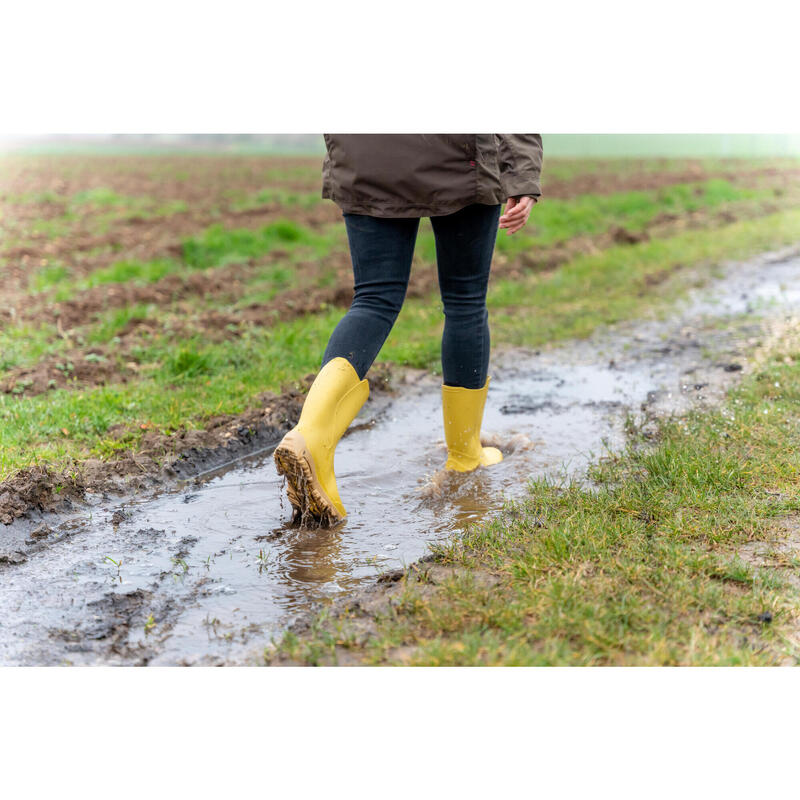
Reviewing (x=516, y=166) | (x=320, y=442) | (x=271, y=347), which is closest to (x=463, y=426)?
(x=320, y=442)

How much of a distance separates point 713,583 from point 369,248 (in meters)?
1.56

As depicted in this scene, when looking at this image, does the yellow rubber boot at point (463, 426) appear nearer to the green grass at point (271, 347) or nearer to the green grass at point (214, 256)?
the green grass at point (271, 347)

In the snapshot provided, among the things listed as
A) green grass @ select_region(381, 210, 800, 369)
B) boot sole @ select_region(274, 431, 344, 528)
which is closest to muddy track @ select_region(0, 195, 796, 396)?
green grass @ select_region(381, 210, 800, 369)

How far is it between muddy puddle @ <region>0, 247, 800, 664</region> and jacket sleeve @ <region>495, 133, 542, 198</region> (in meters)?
1.20

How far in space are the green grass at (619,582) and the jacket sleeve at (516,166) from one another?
1.12m

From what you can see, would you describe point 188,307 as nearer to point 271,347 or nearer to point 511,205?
point 271,347

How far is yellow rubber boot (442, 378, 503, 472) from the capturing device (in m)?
Result: 3.31

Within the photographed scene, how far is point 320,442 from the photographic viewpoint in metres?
2.71

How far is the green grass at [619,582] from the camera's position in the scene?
196cm

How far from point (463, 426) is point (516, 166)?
111cm

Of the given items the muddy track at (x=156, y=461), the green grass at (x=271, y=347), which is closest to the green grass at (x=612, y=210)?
the green grass at (x=271, y=347)

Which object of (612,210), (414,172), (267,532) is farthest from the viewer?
(612,210)

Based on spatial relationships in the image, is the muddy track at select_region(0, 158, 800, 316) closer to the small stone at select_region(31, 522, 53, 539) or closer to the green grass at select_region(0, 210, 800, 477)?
the green grass at select_region(0, 210, 800, 477)

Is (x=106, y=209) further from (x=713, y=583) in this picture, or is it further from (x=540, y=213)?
(x=713, y=583)
